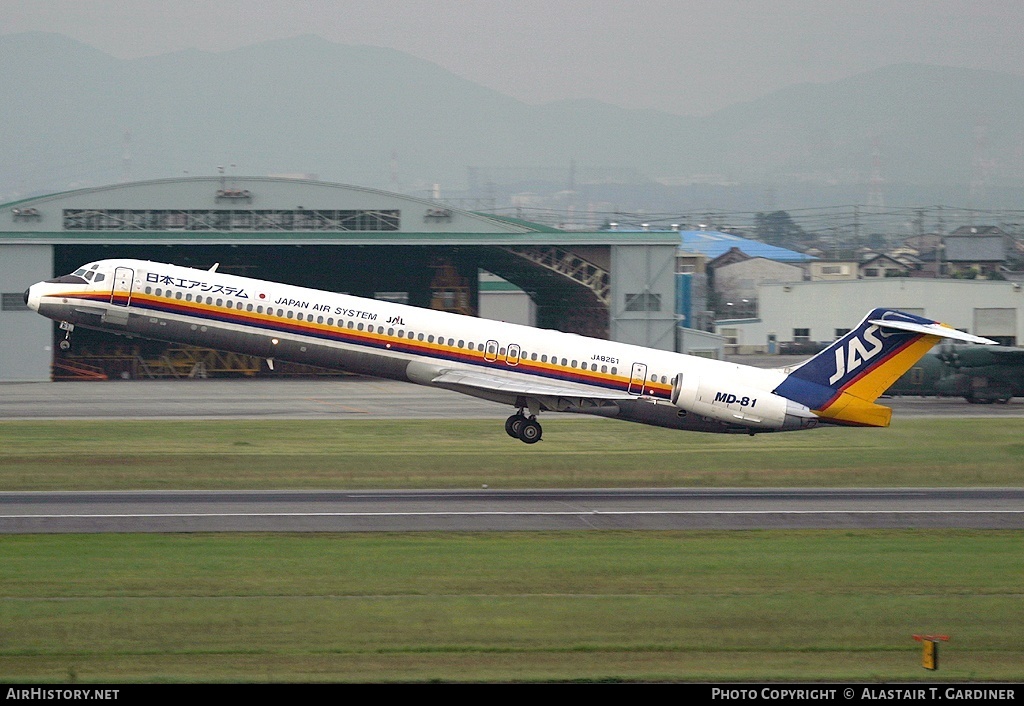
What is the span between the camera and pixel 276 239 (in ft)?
233

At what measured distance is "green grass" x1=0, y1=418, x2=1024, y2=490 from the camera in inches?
1398

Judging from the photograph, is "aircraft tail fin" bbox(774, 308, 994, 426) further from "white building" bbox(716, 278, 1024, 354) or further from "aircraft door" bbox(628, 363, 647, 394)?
"white building" bbox(716, 278, 1024, 354)

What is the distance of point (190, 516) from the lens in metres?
28.2

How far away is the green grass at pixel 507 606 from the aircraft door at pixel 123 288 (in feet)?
45.3

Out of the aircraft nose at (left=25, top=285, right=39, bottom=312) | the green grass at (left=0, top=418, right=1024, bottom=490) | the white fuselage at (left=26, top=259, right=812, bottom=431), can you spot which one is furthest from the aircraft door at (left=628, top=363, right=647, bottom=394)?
the aircraft nose at (left=25, top=285, right=39, bottom=312)

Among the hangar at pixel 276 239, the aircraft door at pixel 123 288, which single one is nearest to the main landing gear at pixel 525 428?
the aircraft door at pixel 123 288

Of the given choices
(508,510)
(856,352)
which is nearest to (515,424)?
(508,510)

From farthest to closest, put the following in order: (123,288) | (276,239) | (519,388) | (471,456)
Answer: (276,239) → (471,456) → (519,388) → (123,288)

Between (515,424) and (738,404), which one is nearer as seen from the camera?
(738,404)

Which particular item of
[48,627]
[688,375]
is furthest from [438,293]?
[48,627]

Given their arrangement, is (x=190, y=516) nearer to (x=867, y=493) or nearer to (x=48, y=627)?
(x=48, y=627)

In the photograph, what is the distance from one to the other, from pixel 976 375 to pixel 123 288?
50.4 m

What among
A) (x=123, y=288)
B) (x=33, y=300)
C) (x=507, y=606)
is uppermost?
(x=123, y=288)

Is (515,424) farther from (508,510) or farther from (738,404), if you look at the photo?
(508,510)
